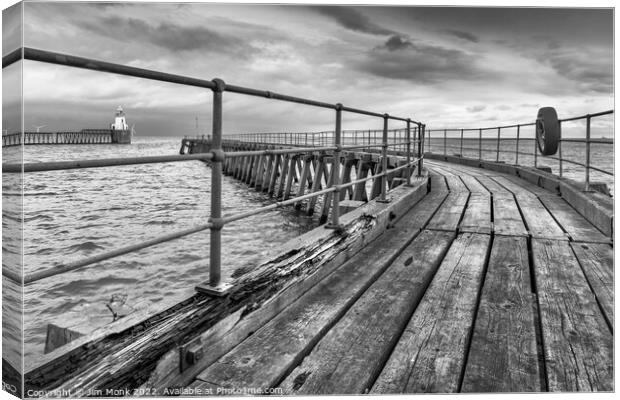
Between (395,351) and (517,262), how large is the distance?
1.63 meters

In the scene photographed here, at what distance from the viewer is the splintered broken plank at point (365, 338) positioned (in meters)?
1.62

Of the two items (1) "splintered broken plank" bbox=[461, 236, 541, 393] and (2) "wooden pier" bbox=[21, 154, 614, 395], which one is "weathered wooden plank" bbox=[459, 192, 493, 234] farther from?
(1) "splintered broken plank" bbox=[461, 236, 541, 393]

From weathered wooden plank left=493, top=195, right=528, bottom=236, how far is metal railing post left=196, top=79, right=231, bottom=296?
2.78 m

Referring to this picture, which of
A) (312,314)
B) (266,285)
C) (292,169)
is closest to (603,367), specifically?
(312,314)

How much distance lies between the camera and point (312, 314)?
7.10 feet

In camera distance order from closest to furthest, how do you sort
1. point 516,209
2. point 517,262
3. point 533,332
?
point 533,332 → point 517,262 → point 516,209

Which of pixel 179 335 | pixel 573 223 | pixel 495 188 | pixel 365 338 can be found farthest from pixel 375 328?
pixel 495 188

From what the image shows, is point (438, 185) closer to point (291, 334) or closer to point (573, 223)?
point (573, 223)

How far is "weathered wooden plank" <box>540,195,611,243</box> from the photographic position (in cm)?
377

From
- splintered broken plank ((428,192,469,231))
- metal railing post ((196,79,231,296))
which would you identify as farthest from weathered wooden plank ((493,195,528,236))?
metal railing post ((196,79,231,296))

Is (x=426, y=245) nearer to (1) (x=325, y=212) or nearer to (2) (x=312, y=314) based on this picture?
(2) (x=312, y=314)

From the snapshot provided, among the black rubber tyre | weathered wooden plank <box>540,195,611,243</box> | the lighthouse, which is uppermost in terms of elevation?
the lighthouse

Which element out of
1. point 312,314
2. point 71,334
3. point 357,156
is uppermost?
point 357,156

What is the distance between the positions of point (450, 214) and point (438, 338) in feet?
10.3
